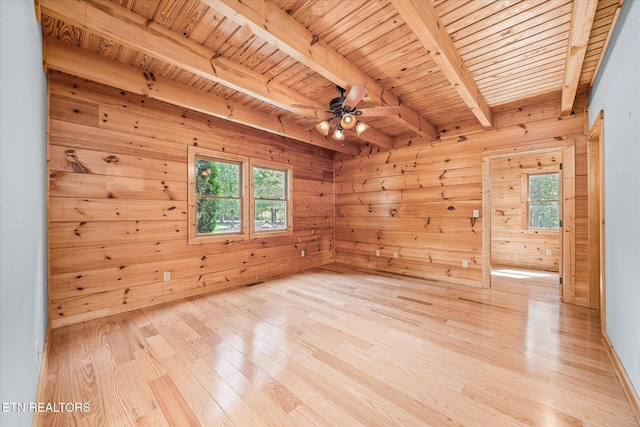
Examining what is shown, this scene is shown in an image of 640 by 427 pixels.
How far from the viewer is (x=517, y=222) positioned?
5.59m

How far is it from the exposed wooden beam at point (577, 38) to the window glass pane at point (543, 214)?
346 centimetres

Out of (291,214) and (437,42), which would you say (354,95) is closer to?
(437,42)

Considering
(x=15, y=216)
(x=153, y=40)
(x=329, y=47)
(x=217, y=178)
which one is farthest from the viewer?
(x=217, y=178)

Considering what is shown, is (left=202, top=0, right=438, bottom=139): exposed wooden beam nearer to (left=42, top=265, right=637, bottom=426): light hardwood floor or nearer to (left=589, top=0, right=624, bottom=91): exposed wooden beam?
(left=589, top=0, right=624, bottom=91): exposed wooden beam

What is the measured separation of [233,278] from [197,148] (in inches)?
81.7

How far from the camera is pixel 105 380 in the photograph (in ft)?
5.89

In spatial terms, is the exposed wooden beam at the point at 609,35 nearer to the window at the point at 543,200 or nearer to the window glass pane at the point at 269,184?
the window at the point at 543,200

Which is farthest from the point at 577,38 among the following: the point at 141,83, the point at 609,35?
the point at 141,83

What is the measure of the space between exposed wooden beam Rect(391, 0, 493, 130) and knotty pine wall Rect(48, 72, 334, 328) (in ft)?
10.1

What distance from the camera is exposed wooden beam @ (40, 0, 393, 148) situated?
1729 millimetres

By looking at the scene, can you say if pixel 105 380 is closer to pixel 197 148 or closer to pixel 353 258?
pixel 197 148

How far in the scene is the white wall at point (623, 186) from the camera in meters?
1.54

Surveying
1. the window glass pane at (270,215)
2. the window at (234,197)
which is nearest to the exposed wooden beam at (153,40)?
the window at (234,197)

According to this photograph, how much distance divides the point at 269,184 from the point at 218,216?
1164 mm
